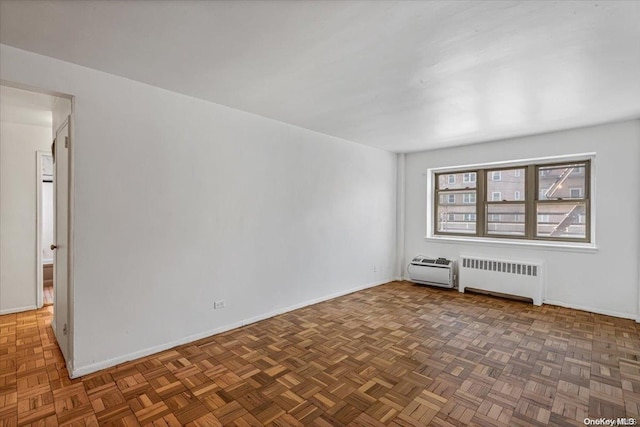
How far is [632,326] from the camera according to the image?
142 inches

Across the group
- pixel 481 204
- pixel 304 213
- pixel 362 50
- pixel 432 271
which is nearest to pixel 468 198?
pixel 481 204

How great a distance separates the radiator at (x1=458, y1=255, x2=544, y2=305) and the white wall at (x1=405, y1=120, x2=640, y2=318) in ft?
0.64

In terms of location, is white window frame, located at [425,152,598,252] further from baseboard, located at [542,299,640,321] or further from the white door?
the white door

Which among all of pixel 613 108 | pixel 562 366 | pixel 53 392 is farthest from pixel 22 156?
pixel 613 108

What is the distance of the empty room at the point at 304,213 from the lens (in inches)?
78.7

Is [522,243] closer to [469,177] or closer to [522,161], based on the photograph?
[522,161]

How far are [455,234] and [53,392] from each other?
220 inches

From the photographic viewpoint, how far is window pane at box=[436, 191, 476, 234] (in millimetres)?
5457

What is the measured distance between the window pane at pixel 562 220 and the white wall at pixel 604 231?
0.97 ft

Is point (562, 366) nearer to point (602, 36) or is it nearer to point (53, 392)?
point (602, 36)

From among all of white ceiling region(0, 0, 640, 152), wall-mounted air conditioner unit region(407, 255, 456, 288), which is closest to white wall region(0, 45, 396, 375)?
white ceiling region(0, 0, 640, 152)

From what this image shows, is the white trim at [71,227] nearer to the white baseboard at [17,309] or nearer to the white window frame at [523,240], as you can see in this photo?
the white baseboard at [17,309]

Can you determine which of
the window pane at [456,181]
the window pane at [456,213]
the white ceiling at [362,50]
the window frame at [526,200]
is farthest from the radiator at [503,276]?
the white ceiling at [362,50]

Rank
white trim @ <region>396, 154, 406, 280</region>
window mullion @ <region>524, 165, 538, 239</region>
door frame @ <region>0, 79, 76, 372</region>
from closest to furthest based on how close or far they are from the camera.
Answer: door frame @ <region>0, 79, 76, 372</region> < window mullion @ <region>524, 165, 538, 239</region> < white trim @ <region>396, 154, 406, 280</region>
